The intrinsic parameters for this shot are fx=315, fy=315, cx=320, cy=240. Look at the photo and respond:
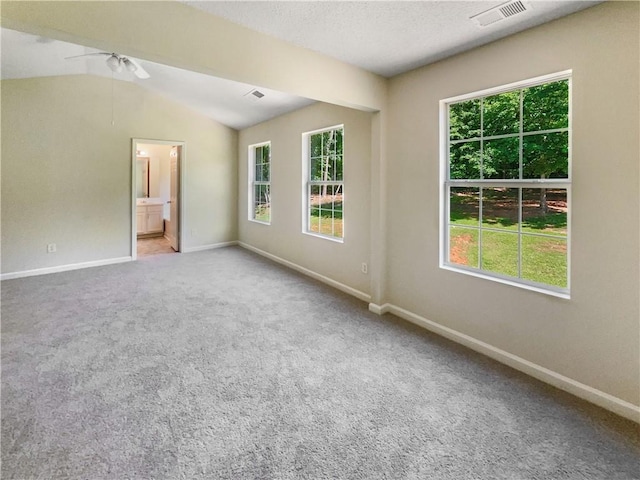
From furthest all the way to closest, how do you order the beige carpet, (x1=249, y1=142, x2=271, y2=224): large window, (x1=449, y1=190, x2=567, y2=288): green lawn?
the beige carpet < (x1=249, y1=142, x2=271, y2=224): large window < (x1=449, y1=190, x2=567, y2=288): green lawn

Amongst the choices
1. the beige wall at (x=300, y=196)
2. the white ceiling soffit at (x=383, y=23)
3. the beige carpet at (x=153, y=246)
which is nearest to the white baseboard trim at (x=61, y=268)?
the beige carpet at (x=153, y=246)

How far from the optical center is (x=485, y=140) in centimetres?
262

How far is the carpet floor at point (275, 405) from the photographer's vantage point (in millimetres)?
1556

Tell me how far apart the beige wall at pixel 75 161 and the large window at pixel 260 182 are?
3.65 feet

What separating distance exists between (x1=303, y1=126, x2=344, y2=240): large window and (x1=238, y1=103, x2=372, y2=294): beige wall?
0.43 feet

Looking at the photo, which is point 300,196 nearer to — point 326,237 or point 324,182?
point 324,182

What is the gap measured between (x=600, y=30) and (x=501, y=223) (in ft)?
4.92

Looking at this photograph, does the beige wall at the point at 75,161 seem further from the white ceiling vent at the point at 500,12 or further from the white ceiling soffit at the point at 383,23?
the white ceiling vent at the point at 500,12

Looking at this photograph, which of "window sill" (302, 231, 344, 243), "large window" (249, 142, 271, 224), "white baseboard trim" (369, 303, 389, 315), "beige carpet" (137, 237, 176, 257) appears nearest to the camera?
"white baseboard trim" (369, 303, 389, 315)

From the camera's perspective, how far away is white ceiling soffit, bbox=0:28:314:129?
3641 mm

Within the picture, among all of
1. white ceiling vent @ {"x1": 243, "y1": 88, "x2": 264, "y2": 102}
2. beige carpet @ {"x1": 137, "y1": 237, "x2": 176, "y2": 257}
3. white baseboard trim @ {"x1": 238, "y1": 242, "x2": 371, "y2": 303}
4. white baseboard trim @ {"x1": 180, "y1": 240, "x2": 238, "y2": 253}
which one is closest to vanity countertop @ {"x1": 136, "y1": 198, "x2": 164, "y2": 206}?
beige carpet @ {"x1": 137, "y1": 237, "x2": 176, "y2": 257}

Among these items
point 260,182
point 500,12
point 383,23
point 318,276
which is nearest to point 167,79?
point 260,182

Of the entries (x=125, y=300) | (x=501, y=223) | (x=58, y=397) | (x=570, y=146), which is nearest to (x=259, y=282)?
(x=125, y=300)

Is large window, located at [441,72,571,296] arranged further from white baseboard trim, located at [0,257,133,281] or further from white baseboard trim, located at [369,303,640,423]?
white baseboard trim, located at [0,257,133,281]
